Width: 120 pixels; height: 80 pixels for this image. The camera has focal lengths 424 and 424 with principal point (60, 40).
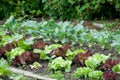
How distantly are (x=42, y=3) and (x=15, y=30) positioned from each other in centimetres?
349

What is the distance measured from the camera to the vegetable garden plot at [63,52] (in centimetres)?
501

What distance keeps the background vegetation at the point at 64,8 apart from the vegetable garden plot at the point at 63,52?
7.72ft

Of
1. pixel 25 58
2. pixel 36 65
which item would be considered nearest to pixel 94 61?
pixel 36 65

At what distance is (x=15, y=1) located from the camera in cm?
1052

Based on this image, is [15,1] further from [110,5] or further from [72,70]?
[72,70]

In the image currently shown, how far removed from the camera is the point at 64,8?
9.65 m

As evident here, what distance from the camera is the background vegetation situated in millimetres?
9080

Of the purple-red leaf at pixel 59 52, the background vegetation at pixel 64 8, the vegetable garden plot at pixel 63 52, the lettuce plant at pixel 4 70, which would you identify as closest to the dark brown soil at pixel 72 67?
the vegetable garden plot at pixel 63 52

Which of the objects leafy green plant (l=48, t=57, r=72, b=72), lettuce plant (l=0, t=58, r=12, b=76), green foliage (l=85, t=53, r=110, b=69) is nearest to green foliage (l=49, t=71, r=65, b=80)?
leafy green plant (l=48, t=57, r=72, b=72)

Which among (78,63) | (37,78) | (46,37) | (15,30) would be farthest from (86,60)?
(15,30)

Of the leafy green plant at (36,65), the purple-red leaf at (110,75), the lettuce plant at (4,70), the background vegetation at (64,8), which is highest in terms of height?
the lettuce plant at (4,70)

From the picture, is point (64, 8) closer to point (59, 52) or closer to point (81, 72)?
point (59, 52)

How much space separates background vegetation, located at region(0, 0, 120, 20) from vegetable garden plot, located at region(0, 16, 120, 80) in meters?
2.35

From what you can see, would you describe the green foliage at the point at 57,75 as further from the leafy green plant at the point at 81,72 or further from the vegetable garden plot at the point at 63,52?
the leafy green plant at the point at 81,72
